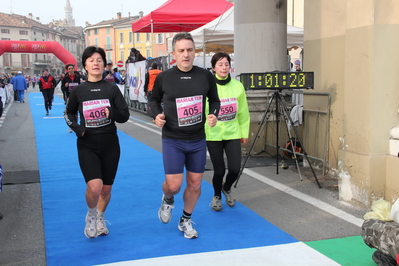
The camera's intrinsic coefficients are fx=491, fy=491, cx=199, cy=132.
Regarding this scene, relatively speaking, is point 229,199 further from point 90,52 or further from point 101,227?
point 90,52

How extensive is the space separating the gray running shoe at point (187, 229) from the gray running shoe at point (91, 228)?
853mm

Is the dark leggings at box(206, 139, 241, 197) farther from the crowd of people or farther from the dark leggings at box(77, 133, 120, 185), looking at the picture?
the dark leggings at box(77, 133, 120, 185)

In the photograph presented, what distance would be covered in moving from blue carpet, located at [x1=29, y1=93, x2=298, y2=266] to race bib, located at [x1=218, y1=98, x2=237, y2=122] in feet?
3.68

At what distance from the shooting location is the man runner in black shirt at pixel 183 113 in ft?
15.0

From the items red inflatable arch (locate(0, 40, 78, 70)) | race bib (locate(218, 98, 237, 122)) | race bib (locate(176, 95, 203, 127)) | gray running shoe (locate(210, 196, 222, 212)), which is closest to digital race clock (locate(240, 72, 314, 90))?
race bib (locate(218, 98, 237, 122))

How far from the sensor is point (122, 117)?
467 cm

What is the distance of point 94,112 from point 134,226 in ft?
4.59

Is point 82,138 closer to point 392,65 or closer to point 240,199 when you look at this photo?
point 240,199

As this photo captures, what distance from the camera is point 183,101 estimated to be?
4559 mm

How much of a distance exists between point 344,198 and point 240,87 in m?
1.91

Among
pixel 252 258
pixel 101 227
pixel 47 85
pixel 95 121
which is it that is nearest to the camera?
pixel 252 258

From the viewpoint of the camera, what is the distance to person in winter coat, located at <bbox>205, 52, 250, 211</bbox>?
5.64m

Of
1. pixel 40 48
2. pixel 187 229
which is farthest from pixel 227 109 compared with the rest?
pixel 40 48

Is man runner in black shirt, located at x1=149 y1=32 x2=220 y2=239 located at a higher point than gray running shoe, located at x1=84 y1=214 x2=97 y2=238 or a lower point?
higher
